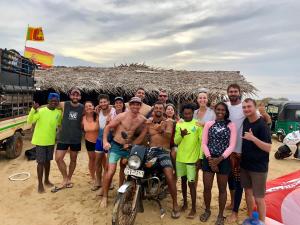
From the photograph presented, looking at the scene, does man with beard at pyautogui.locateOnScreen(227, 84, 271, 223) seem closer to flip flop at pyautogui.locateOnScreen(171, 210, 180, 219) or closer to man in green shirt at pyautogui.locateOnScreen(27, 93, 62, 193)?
flip flop at pyautogui.locateOnScreen(171, 210, 180, 219)

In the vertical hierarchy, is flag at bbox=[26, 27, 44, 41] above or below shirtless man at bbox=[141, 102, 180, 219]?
above

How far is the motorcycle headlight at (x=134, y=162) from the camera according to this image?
4.30m

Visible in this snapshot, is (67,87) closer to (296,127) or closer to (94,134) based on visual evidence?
(94,134)

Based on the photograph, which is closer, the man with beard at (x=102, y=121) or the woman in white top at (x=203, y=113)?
the woman in white top at (x=203, y=113)

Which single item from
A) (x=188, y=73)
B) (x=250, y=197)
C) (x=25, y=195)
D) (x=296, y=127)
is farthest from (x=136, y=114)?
(x=296, y=127)

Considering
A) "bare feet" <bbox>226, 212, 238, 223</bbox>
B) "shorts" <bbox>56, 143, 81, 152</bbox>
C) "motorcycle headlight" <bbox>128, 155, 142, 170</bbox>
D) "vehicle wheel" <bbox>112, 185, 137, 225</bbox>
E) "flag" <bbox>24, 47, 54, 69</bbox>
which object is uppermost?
"flag" <bbox>24, 47, 54, 69</bbox>

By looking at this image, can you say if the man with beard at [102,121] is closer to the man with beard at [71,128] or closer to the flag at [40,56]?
the man with beard at [71,128]

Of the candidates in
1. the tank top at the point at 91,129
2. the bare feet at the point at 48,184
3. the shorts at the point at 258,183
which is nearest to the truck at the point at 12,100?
the bare feet at the point at 48,184

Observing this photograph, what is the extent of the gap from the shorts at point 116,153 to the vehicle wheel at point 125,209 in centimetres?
85

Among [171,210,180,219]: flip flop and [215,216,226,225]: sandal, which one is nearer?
[215,216,226,225]: sandal

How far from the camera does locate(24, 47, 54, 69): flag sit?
16.5m

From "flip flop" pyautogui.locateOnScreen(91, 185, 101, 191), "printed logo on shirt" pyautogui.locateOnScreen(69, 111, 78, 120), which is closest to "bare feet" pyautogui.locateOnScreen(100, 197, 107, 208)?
"flip flop" pyautogui.locateOnScreen(91, 185, 101, 191)

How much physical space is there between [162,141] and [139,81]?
833 cm

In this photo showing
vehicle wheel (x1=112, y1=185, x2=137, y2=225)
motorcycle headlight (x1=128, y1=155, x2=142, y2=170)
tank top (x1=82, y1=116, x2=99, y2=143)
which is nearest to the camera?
vehicle wheel (x1=112, y1=185, x2=137, y2=225)
